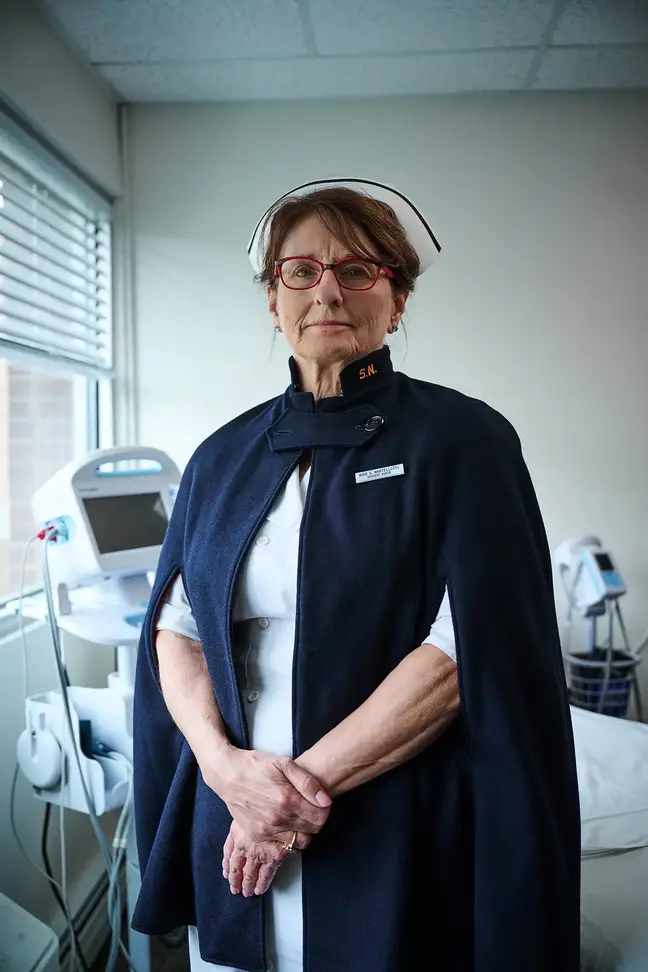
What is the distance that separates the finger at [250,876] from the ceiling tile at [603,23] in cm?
204

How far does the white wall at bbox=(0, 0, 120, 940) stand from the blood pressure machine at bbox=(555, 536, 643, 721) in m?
1.47

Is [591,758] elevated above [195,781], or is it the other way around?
[195,781]

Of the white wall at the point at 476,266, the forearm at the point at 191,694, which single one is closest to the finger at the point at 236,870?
the forearm at the point at 191,694

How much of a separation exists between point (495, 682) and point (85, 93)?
2042mm

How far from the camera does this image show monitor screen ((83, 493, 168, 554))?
4.86ft

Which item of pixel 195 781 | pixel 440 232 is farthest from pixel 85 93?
pixel 195 781

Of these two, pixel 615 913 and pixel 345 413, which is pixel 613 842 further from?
pixel 345 413

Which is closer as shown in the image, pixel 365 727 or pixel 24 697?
pixel 365 727

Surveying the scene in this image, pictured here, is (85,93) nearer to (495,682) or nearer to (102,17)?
(102,17)

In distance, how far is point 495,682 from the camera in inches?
33.0

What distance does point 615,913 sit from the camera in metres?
1.15

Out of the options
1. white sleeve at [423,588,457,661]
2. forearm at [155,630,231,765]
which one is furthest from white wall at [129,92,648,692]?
white sleeve at [423,588,457,661]

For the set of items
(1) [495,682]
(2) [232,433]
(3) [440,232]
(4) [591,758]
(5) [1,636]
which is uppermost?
(3) [440,232]

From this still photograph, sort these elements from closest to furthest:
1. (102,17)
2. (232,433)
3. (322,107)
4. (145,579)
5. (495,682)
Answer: (495,682) < (232,433) < (145,579) < (102,17) < (322,107)
